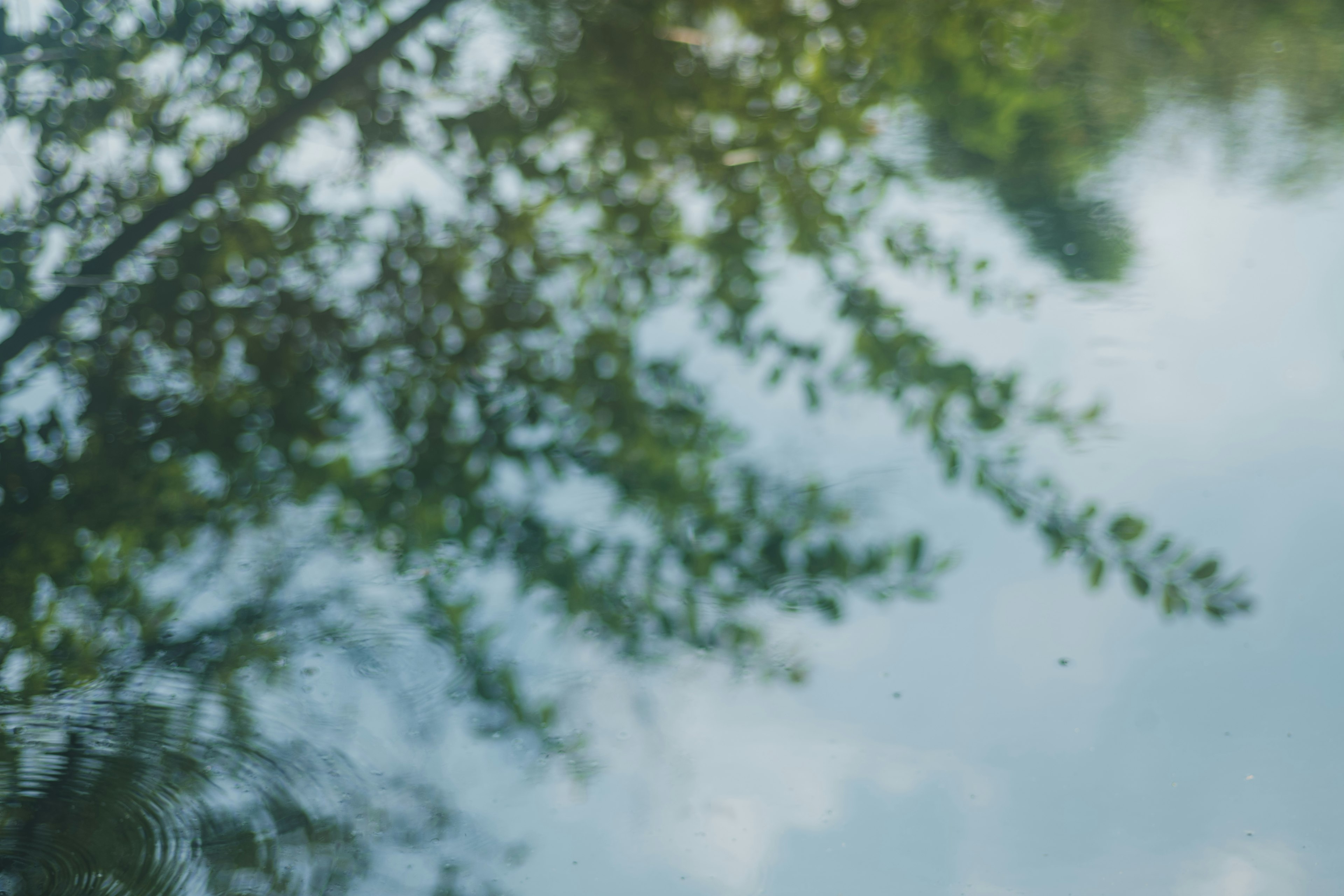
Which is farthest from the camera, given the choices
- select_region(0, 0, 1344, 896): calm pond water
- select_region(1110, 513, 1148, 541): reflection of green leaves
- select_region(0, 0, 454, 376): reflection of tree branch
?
select_region(0, 0, 454, 376): reflection of tree branch

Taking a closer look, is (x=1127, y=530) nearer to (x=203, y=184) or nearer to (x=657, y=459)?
(x=657, y=459)

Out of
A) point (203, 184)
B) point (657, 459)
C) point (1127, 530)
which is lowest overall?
point (657, 459)

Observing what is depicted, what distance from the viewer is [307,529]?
1.80m

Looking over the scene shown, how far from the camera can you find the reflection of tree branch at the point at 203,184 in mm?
2057

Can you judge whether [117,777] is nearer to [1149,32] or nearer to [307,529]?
[307,529]

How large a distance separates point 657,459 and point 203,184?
1.19 meters

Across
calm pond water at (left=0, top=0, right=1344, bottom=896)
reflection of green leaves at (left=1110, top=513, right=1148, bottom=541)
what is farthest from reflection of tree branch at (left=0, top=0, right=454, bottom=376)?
reflection of green leaves at (left=1110, top=513, right=1148, bottom=541)

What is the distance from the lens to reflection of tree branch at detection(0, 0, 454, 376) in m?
2.06

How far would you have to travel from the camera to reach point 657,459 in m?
1.85

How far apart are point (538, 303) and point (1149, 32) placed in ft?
6.77

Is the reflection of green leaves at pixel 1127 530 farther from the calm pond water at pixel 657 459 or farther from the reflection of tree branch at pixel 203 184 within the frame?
the reflection of tree branch at pixel 203 184

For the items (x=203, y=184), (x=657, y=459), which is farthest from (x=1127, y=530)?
(x=203, y=184)

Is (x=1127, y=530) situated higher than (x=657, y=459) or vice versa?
(x=1127, y=530)

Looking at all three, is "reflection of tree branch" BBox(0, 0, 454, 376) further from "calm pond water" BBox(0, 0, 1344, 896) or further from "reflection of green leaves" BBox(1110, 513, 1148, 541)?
"reflection of green leaves" BBox(1110, 513, 1148, 541)
